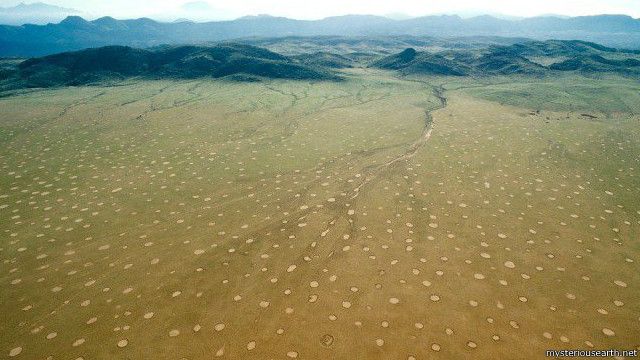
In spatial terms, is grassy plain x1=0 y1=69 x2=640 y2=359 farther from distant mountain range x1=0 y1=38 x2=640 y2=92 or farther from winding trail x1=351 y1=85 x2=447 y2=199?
distant mountain range x1=0 y1=38 x2=640 y2=92

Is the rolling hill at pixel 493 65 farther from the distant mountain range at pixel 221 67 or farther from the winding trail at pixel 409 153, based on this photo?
the winding trail at pixel 409 153

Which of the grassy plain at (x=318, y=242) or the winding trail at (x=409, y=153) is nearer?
the grassy plain at (x=318, y=242)

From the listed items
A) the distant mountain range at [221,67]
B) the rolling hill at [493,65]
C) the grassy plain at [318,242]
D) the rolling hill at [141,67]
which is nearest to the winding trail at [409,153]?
the grassy plain at [318,242]

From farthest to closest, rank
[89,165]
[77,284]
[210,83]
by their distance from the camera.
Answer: [210,83] → [89,165] → [77,284]

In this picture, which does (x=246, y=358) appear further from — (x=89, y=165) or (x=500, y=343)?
(x=89, y=165)

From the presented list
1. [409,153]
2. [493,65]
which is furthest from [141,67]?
[493,65]

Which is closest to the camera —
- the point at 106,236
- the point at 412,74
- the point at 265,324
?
the point at 265,324

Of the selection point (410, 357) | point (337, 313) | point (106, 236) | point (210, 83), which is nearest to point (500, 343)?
Answer: point (410, 357)

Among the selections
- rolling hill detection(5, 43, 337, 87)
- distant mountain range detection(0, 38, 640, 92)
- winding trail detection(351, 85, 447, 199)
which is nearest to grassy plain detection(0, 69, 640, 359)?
winding trail detection(351, 85, 447, 199)
